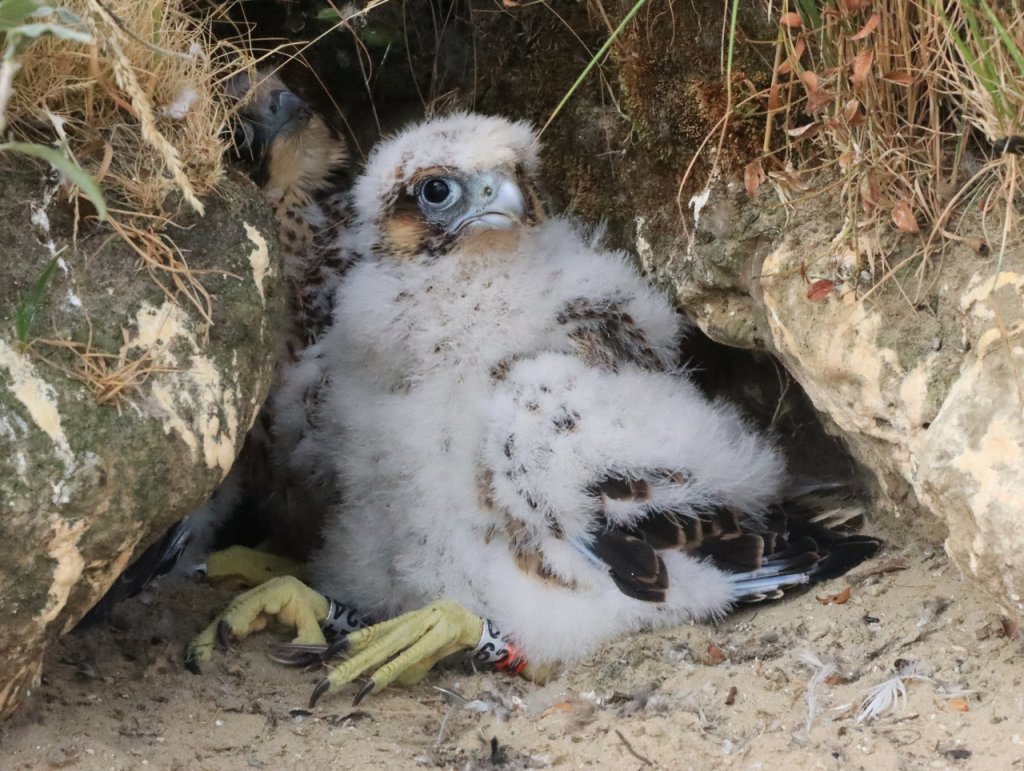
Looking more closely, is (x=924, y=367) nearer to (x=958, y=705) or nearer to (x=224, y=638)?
(x=958, y=705)

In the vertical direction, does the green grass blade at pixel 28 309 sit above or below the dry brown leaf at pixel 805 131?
below

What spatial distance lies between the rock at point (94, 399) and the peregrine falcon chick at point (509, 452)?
709 mm

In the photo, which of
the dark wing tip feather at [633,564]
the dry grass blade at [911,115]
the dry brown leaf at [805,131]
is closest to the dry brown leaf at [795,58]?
the dry grass blade at [911,115]

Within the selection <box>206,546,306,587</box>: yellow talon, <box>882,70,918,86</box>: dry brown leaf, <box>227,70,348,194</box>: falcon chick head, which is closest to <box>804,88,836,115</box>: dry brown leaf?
<box>882,70,918,86</box>: dry brown leaf

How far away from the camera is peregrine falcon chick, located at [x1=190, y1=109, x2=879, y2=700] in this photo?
9.56 feet

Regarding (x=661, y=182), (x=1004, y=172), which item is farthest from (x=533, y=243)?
(x=1004, y=172)

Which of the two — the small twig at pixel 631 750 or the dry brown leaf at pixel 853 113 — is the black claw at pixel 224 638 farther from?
the dry brown leaf at pixel 853 113

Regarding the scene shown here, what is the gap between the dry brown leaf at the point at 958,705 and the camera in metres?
2.22

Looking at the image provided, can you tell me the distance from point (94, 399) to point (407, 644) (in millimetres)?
1075

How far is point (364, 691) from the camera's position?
8.84 ft

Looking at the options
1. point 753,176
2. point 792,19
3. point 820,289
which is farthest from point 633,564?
point 792,19

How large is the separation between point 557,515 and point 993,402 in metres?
1.12

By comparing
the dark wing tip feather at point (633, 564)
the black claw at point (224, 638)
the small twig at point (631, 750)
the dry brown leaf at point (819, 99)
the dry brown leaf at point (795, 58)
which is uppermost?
the dry brown leaf at point (795, 58)

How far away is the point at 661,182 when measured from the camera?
10.4ft
